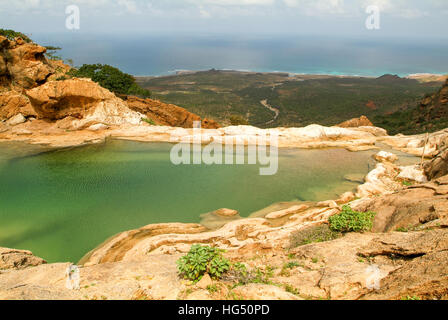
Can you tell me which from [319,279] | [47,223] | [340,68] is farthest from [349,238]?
[340,68]

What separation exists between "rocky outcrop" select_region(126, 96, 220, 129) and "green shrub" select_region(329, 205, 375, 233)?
23.4 metres

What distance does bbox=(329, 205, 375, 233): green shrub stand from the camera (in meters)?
8.93

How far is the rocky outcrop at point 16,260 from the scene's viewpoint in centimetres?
866

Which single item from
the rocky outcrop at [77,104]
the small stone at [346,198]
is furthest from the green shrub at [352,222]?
the rocky outcrop at [77,104]

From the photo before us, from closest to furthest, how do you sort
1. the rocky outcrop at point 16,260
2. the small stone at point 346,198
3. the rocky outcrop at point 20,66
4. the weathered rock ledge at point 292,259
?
the weathered rock ledge at point 292,259
the rocky outcrop at point 16,260
the small stone at point 346,198
the rocky outcrop at point 20,66

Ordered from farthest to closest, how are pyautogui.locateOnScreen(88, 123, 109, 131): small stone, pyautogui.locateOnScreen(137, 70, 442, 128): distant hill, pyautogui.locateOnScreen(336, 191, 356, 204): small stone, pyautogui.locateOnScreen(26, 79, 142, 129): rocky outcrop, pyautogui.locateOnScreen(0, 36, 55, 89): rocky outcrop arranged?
1. pyautogui.locateOnScreen(137, 70, 442, 128): distant hill
2. pyautogui.locateOnScreen(0, 36, 55, 89): rocky outcrop
3. pyautogui.locateOnScreen(88, 123, 109, 131): small stone
4. pyautogui.locateOnScreen(26, 79, 142, 129): rocky outcrop
5. pyautogui.locateOnScreen(336, 191, 356, 204): small stone

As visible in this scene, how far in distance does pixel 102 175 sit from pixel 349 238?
15211 millimetres

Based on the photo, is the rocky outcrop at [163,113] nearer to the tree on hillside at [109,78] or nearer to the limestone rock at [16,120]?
the tree on hillside at [109,78]

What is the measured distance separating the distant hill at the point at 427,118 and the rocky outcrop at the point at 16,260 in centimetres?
3446

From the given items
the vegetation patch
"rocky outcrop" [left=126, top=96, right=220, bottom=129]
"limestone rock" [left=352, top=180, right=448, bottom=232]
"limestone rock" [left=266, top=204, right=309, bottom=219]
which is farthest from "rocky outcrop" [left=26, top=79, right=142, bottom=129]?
"limestone rock" [left=352, top=180, right=448, bottom=232]

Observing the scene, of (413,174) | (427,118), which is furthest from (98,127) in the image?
(427,118)

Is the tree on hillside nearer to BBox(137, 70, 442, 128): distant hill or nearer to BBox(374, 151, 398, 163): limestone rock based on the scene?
BBox(137, 70, 442, 128): distant hill

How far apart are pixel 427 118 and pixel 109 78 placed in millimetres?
38162
